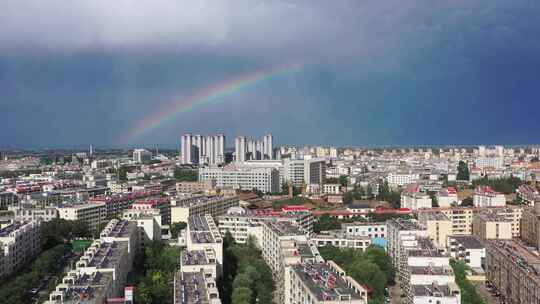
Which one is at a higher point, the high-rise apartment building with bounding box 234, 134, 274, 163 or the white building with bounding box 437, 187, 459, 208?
the high-rise apartment building with bounding box 234, 134, 274, 163

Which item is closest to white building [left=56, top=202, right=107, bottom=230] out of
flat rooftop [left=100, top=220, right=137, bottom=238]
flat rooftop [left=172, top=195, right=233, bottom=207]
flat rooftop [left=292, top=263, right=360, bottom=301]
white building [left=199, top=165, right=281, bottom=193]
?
flat rooftop [left=172, top=195, right=233, bottom=207]

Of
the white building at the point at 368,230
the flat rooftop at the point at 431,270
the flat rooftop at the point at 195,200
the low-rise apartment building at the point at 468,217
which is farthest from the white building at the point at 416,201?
the flat rooftop at the point at 431,270

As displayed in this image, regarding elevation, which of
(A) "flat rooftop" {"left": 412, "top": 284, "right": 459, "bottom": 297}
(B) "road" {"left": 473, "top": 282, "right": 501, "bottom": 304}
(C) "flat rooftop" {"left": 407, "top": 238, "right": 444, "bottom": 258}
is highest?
(C) "flat rooftop" {"left": 407, "top": 238, "right": 444, "bottom": 258}

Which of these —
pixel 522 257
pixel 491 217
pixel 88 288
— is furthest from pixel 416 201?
pixel 88 288

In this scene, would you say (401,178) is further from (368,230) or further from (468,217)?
(368,230)

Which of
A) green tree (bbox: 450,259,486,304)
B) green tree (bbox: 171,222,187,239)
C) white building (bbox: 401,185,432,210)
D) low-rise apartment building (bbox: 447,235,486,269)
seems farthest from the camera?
white building (bbox: 401,185,432,210)

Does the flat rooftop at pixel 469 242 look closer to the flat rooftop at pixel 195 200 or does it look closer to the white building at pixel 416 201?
the white building at pixel 416 201

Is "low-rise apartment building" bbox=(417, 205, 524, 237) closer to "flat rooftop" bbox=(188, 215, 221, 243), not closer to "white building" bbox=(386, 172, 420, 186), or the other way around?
"flat rooftop" bbox=(188, 215, 221, 243)
